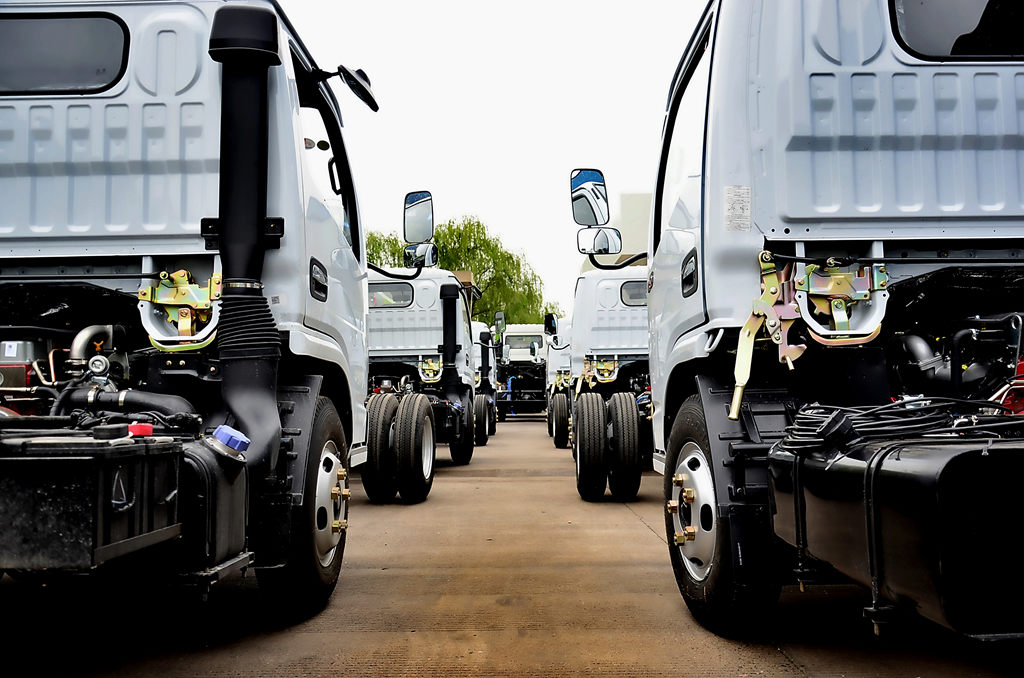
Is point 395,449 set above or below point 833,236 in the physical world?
below

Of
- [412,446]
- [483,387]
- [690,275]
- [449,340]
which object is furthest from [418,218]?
[483,387]

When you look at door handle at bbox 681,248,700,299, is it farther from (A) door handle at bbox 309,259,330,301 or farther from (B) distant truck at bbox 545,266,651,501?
(B) distant truck at bbox 545,266,651,501

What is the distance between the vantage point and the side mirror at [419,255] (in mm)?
4926

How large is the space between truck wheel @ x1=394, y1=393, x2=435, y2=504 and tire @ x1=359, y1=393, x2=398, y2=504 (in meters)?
0.07

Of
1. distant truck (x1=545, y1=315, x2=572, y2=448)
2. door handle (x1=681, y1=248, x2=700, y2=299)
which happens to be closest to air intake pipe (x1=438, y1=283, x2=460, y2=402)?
distant truck (x1=545, y1=315, x2=572, y2=448)

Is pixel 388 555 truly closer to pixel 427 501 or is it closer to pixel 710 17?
pixel 427 501

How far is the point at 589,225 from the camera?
4398 mm

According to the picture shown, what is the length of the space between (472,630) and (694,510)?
3.50 ft

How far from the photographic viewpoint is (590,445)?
23.5ft

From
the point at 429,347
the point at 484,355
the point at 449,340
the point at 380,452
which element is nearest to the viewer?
the point at 380,452

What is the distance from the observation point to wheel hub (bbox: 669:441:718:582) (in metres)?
3.10

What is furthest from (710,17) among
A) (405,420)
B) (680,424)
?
(405,420)

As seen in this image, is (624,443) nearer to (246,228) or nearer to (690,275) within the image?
(690,275)

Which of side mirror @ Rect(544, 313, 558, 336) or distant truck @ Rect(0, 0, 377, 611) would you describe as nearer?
distant truck @ Rect(0, 0, 377, 611)
